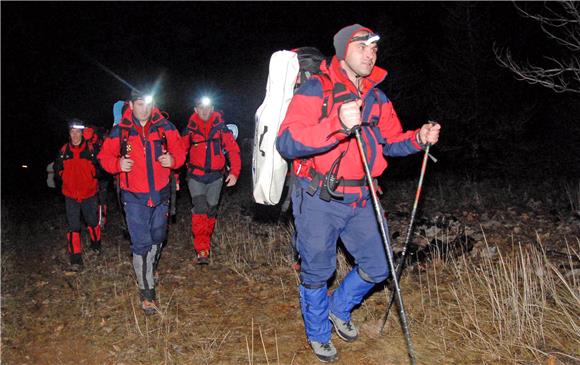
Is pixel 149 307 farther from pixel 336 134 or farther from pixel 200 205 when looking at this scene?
pixel 336 134

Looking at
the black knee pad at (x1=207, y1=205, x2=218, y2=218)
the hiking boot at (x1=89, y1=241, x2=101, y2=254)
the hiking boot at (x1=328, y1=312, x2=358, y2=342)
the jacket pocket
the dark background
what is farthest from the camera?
the dark background

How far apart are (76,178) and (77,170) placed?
138 mm

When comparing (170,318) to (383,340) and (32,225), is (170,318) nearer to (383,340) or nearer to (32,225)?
(383,340)

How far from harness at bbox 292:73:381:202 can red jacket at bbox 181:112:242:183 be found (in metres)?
3.89

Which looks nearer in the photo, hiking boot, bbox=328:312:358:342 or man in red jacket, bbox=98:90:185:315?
hiking boot, bbox=328:312:358:342

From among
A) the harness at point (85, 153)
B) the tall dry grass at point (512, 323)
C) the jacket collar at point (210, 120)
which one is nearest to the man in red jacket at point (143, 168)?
the jacket collar at point (210, 120)

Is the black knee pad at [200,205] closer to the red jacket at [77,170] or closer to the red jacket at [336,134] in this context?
the red jacket at [77,170]

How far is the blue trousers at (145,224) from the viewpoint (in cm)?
557

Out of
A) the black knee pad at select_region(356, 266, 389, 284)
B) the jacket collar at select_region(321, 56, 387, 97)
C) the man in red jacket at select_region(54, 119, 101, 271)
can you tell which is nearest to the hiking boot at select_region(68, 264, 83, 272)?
the man in red jacket at select_region(54, 119, 101, 271)

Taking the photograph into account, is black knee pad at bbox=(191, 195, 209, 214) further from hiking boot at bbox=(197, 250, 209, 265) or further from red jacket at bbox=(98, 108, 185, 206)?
red jacket at bbox=(98, 108, 185, 206)

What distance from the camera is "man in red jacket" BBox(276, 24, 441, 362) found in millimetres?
3816

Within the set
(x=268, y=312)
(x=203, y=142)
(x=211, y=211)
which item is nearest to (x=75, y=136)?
(x=203, y=142)

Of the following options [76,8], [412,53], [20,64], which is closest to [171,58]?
[76,8]

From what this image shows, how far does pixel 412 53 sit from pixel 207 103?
17955 mm
